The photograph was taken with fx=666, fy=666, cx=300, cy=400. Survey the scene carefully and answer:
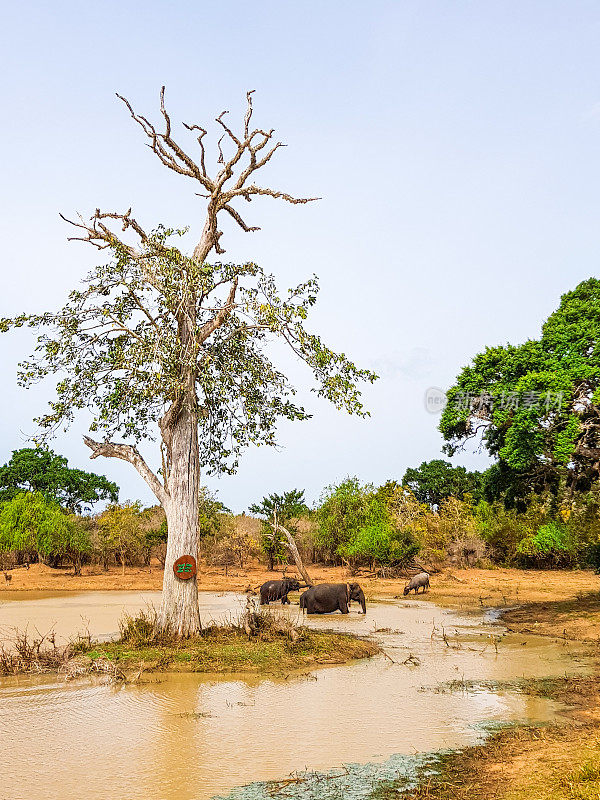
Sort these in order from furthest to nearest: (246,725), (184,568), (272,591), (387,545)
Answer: (387,545) < (272,591) < (184,568) < (246,725)

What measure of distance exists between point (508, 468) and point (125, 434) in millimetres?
9463

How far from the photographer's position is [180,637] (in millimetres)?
12484

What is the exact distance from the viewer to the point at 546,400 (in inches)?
572

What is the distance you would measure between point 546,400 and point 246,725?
992 cm

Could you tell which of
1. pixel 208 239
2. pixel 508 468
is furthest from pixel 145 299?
pixel 508 468

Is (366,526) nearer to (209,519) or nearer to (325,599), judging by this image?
(209,519)

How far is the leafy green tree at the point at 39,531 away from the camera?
34938mm

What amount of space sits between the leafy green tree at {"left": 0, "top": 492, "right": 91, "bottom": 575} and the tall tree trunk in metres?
24.2

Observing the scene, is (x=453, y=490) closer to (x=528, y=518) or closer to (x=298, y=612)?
(x=528, y=518)

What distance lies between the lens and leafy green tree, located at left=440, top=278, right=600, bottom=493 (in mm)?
14555

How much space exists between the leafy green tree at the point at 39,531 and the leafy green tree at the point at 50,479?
14.9 meters

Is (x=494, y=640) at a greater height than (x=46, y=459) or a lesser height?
lesser

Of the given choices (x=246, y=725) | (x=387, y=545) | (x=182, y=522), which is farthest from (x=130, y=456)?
(x=387, y=545)

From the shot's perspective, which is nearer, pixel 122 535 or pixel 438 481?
pixel 122 535
